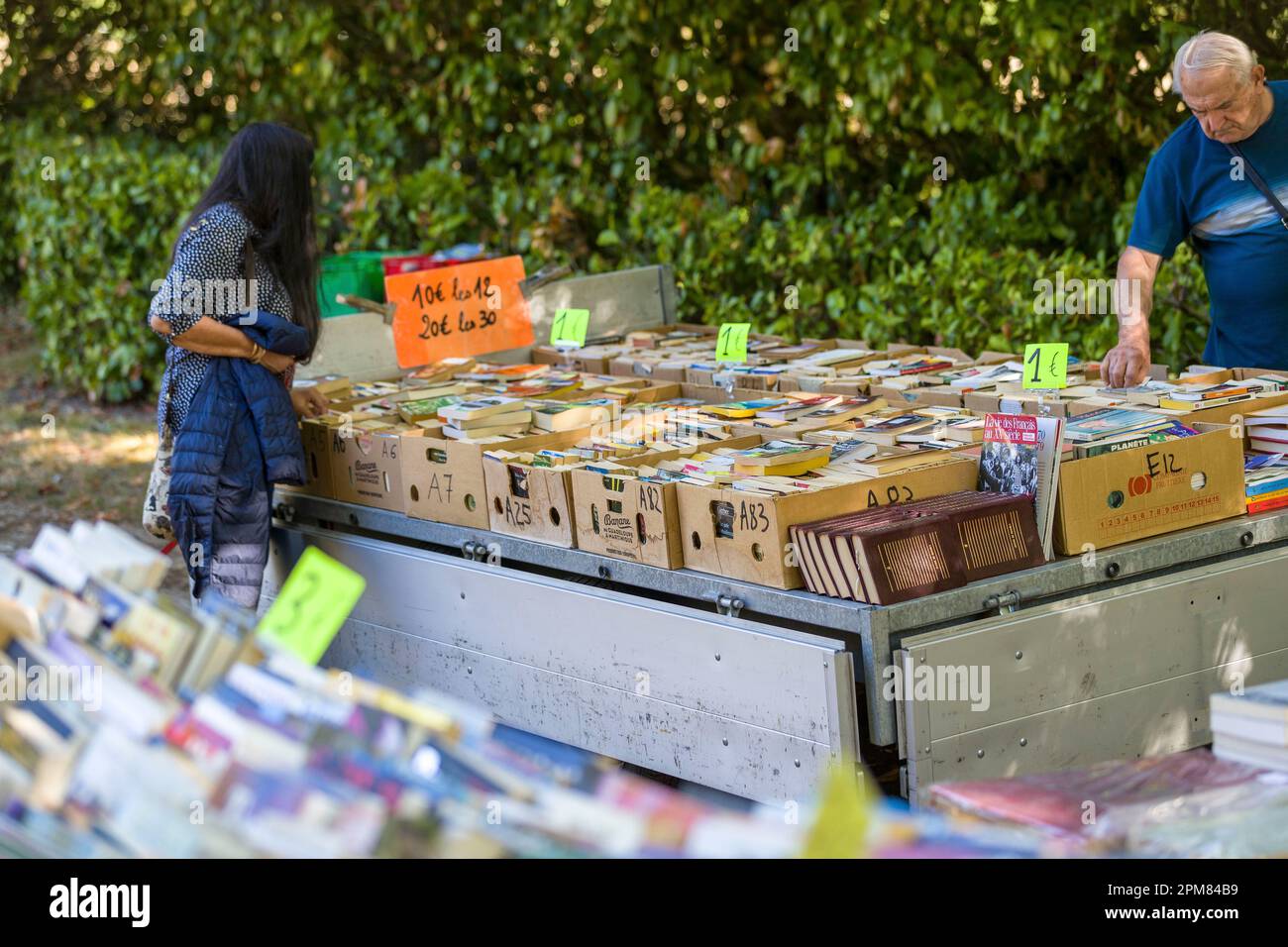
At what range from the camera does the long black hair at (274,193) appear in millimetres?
4559

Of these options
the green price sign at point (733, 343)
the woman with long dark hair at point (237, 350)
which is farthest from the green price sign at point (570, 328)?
the woman with long dark hair at point (237, 350)

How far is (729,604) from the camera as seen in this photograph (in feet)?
11.5

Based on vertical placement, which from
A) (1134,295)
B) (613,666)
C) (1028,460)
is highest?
(1134,295)

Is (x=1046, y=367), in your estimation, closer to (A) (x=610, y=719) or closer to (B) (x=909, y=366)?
(B) (x=909, y=366)

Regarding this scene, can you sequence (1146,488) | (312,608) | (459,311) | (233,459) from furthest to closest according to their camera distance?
(459,311) → (233,459) → (1146,488) → (312,608)

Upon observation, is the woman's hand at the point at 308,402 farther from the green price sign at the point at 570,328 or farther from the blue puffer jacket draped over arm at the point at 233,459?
the green price sign at the point at 570,328

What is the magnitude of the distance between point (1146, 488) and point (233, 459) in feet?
8.63

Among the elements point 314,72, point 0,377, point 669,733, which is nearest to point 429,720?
point 669,733

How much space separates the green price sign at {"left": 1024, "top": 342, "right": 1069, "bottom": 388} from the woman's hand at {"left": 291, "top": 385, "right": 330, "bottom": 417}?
7.32 ft

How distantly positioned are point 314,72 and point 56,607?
8.67 m

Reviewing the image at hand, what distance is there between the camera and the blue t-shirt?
447cm

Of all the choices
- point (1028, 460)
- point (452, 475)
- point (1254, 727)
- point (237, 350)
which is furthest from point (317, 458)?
point (1254, 727)

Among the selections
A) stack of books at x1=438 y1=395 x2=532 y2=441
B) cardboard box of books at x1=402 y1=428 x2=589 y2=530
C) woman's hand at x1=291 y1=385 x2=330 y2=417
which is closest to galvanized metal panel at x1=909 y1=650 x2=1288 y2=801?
cardboard box of books at x1=402 y1=428 x2=589 y2=530

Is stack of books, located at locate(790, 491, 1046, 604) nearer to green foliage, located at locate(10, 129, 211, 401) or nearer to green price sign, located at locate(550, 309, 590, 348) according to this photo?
green price sign, located at locate(550, 309, 590, 348)
